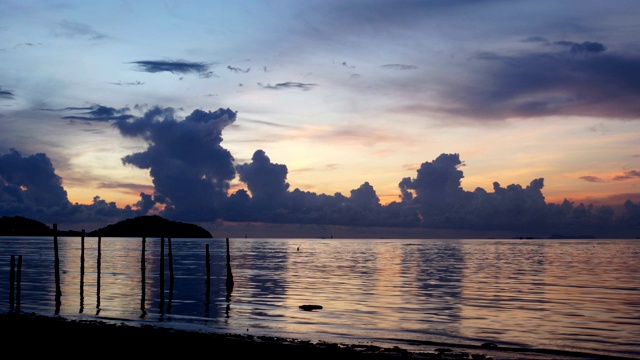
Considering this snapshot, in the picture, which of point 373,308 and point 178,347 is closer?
point 178,347

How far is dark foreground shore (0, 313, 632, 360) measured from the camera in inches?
846

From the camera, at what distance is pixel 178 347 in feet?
75.0

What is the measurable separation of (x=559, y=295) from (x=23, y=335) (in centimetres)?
4507

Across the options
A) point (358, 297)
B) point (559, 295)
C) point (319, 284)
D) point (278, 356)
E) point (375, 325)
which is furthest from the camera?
point (319, 284)

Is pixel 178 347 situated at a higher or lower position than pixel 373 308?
higher

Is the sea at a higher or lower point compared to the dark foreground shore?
lower

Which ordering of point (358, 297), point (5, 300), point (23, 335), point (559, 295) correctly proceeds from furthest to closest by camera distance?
point (559, 295) < point (358, 297) < point (5, 300) < point (23, 335)

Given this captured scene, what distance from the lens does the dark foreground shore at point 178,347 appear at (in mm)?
21484

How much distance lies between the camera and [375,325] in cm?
3512

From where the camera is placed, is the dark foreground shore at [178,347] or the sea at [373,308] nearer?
the dark foreground shore at [178,347]

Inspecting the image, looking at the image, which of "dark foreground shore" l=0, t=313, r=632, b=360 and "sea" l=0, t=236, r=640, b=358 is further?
"sea" l=0, t=236, r=640, b=358

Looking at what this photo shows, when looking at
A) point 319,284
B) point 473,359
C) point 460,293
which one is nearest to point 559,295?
point 460,293

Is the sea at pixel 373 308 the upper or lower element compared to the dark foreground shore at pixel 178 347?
lower

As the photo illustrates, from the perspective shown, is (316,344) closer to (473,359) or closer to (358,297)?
(473,359)
